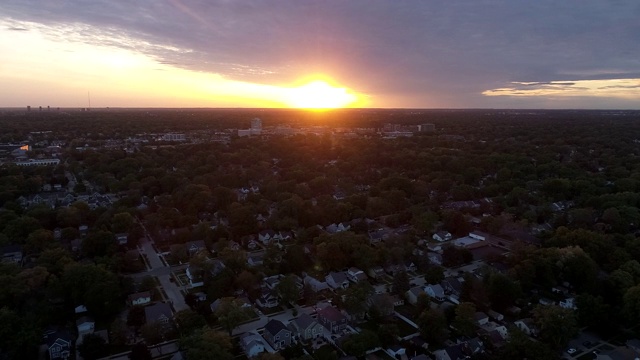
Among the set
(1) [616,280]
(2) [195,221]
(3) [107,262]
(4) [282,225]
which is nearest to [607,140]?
(1) [616,280]

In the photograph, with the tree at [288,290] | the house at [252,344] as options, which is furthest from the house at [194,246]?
the house at [252,344]

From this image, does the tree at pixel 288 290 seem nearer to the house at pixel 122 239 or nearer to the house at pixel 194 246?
the house at pixel 194 246

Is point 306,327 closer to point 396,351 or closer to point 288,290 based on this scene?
point 288,290

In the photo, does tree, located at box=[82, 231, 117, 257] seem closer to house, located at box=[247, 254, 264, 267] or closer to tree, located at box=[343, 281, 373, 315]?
house, located at box=[247, 254, 264, 267]

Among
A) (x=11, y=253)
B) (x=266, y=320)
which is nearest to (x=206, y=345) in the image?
(x=266, y=320)

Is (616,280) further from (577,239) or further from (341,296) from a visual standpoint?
(341,296)

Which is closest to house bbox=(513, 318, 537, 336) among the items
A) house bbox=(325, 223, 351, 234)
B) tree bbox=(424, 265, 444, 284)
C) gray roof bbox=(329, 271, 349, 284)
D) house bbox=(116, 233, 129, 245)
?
tree bbox=(424, 265, 444, 284)
